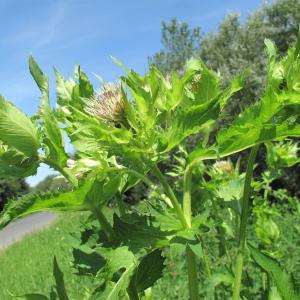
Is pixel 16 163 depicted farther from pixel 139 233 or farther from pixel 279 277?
pixel 279 277

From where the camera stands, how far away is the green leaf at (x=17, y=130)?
43.4 inches

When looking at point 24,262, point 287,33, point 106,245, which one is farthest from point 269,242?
point 287,33

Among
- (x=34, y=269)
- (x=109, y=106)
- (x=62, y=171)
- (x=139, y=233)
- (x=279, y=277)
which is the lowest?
(x=34, y=269)

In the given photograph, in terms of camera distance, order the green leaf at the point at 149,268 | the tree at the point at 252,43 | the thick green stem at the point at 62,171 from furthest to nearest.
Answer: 1. the tree at the point at 252,43
2. the green leaf at the point at 149,268
3. the thick green stem at the point at 62,171

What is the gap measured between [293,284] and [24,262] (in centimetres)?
1210

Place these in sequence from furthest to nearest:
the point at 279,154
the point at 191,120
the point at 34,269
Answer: the point at 34,269, the point at 279,154, the point at 191,120

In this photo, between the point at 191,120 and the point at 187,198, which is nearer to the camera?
the point at 191,120

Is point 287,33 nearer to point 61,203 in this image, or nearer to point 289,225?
point 289,225

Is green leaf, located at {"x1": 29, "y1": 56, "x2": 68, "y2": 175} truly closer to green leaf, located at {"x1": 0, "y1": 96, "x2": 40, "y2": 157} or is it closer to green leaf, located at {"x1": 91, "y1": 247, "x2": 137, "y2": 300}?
green leaf, located at {"x1": 0, "y1": 96, "x2": 40, "y2": 157}

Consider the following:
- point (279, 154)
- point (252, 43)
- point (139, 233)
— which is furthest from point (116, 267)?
point (252, 43)

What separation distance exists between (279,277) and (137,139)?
0.52 metres

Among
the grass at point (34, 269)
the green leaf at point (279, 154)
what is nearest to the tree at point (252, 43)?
the grass at point (34, 269)

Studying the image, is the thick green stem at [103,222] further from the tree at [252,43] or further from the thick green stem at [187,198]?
the tree at [252,43]

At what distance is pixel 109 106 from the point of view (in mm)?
1129
